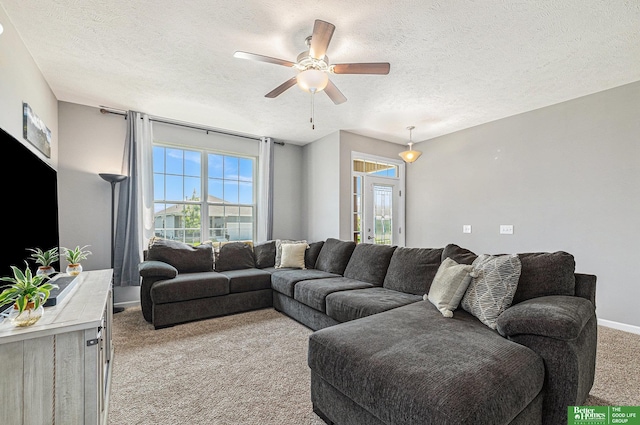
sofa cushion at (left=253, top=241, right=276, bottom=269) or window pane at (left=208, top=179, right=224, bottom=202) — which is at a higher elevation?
window pane at (left=208, top=179, right=224, bottom=202)

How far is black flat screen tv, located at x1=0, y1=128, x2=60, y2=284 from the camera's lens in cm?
137

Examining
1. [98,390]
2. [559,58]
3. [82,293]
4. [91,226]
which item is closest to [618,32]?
[559,58]

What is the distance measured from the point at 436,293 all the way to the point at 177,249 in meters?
3.18

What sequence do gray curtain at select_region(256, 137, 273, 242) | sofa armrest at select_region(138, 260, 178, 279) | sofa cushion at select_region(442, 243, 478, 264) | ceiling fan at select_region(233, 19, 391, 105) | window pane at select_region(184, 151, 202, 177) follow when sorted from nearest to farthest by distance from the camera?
1. ceiling fan at select_region(233, 19, 391, 105)
2. sofa cushion at select_region(442, 243, 478, 264)
3. sofa armrest at select_region(138, 260, 178, 279)
4. window pane at select_region(184, 151, 202, 177)
5. gray curtain at select_region(256, 137, 273, 242)

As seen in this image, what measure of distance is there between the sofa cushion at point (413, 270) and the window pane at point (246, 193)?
2.98 m

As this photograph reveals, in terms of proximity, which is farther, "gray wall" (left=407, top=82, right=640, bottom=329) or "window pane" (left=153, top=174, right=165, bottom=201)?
"window pane" (left=153, top=174, right=165, bottom=201)

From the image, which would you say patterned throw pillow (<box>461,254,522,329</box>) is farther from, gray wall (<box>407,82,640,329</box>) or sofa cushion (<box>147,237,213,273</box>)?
sofa cushion (<box>147,237,213,273</box>)

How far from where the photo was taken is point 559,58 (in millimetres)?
2578

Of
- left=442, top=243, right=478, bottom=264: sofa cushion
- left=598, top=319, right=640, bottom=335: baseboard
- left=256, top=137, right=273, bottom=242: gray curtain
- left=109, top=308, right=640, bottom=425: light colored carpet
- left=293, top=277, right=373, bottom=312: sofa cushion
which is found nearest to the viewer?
left=109, top=308, right=640, bottom=425: light colored carpet

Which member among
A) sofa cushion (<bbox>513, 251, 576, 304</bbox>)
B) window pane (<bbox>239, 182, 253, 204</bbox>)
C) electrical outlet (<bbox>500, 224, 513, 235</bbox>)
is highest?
window pane (<bbox>239, 182, 253, 204</bbox>)

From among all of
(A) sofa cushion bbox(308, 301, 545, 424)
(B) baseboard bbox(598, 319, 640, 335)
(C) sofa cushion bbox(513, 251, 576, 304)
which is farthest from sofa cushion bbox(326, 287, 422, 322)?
(B) baseboard bbox(598, 319, 640, 335)

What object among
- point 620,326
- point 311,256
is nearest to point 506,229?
point 620,326

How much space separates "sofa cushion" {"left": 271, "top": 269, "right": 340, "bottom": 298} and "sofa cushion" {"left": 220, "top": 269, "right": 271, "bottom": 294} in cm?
11

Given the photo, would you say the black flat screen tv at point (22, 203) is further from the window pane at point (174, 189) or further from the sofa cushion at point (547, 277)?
the sofa cushion at point (547, 277)
